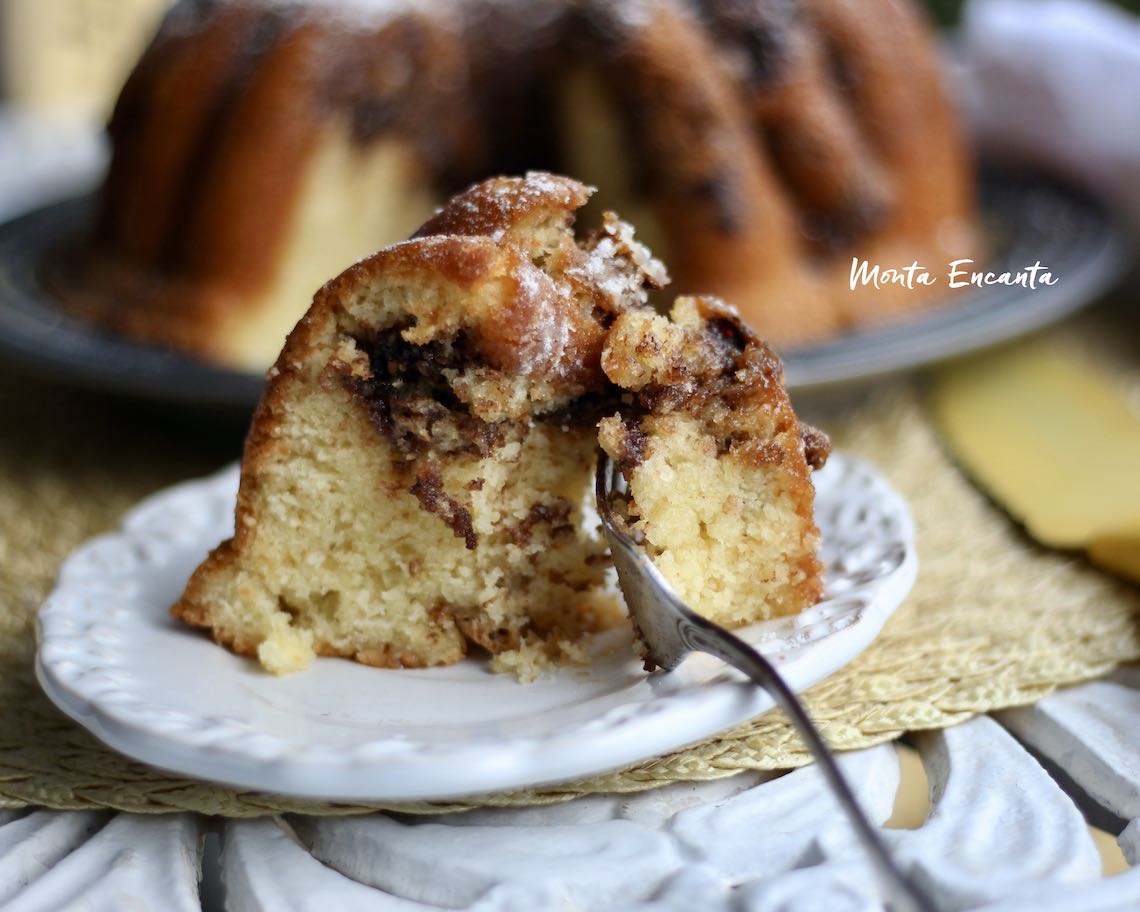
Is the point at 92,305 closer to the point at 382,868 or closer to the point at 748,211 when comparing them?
the point at 748,211

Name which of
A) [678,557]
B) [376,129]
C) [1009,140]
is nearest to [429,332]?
[678,557]

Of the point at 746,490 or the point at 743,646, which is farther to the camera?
the point at 746,490

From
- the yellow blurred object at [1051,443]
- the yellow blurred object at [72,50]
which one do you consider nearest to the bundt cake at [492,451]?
the yellow blurred object at [1051,443]

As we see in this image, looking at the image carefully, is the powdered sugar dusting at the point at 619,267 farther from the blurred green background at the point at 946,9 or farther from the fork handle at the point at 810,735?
the blurred green background at the point at 946,9

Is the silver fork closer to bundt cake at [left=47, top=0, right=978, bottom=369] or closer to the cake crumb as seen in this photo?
the cake crumb

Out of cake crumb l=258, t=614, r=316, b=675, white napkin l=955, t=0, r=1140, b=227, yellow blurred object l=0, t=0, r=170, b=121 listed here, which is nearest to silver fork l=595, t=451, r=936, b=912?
cake crumb l=258, t=614, r=316, b=675
